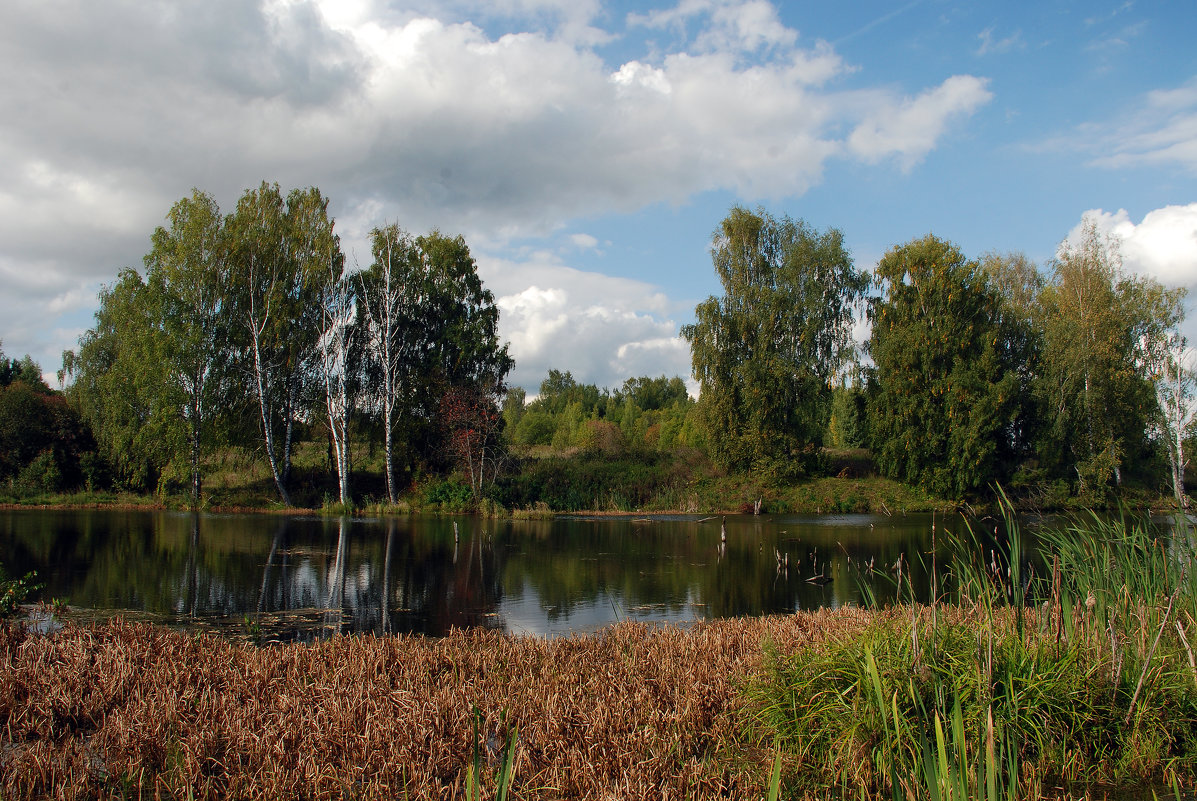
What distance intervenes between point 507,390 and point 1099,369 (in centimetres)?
3010

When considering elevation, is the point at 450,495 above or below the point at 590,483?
below

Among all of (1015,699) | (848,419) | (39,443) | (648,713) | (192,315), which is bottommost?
(648,713)

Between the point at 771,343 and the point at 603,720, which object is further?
the point at 771,343

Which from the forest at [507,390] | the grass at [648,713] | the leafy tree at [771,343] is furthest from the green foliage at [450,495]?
the grass at [648,713]

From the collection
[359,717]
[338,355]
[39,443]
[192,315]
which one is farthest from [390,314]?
[359,717]

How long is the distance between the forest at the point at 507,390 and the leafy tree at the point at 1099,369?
0.13 meters

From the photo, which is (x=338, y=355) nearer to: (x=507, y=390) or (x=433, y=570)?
(x=507, y=390)

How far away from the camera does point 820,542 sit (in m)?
24.0

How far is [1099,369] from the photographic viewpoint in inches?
1457

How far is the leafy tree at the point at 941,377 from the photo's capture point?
3712 cm

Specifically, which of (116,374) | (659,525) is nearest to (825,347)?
(659,525)

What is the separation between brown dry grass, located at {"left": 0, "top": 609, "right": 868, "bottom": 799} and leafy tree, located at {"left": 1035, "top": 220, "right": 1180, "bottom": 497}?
3634cm

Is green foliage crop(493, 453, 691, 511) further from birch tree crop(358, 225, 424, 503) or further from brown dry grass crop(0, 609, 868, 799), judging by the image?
brown dry grass crop(0, 609, 868, 799)

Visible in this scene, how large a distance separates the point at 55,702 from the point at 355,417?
109 feet
